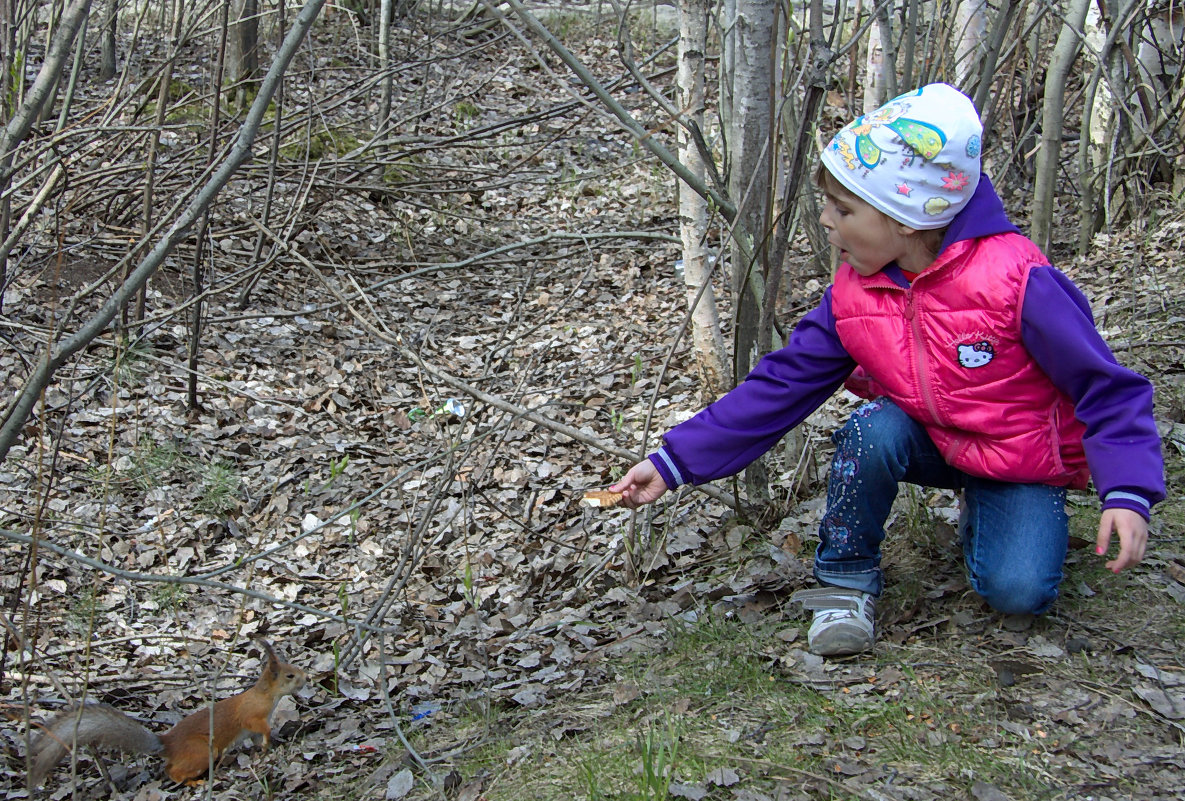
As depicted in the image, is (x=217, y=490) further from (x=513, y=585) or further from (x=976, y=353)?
Result: (x=976, y=353)

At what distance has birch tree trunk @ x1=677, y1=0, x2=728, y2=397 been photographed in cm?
434

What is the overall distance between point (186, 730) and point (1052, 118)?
4.27m

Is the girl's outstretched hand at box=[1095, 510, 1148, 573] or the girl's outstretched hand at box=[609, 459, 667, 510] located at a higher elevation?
the girl's outstretched hand at box=[1095, 510, 1148, 573]

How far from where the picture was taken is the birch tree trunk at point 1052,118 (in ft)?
13.8

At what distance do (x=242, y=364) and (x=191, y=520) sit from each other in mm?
1523

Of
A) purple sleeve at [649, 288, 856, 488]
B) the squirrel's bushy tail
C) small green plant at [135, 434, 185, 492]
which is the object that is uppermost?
purple sleeve at [649, 288, 856, 488]

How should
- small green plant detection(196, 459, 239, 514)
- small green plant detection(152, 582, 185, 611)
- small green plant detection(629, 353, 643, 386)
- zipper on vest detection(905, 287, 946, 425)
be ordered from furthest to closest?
1. small green plant detection(629, 353, 643, 386)
2. small green plant detection(196, 459, 239, 514)
3. small green plant detection(152, 582, 185, 611)
4. zipper on vest detection(905, 287, 946, 425)

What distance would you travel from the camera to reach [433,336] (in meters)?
6.11

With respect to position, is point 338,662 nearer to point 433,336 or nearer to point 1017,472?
point 1017,472

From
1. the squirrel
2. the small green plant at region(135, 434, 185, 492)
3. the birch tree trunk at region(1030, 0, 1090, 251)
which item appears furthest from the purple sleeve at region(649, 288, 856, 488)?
the small green plant at region(135, 434, 185, 492)

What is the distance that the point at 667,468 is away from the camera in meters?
2.56

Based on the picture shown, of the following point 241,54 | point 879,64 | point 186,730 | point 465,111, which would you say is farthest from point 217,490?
point 465,111

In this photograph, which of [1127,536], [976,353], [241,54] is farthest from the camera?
[241,54]

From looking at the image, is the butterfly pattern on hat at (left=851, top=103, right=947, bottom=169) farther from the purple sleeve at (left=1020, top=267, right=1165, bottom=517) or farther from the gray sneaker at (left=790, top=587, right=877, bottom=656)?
the gray sneaker at (left=790, top=587, right=877, bottom=656)
